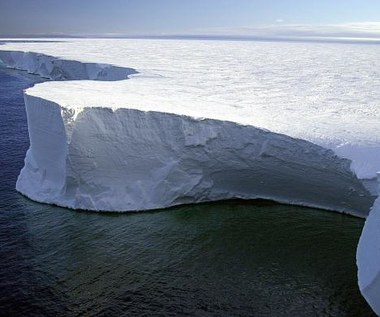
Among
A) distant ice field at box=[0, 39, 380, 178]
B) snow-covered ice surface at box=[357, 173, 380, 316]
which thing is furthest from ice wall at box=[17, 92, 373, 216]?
snow-covered ice surface at box=[357, 173, 380, 316]

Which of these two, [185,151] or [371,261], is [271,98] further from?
[371,261]

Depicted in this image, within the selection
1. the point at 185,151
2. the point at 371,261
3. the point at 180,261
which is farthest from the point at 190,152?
the point at 371,261

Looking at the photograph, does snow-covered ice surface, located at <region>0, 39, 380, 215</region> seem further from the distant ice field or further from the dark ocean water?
the dark ocean water

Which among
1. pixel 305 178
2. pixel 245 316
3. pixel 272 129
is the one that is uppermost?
pixel 272 129

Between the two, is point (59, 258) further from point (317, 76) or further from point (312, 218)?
point (317, 76)

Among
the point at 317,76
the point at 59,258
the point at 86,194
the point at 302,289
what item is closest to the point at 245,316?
the point at 302,289
